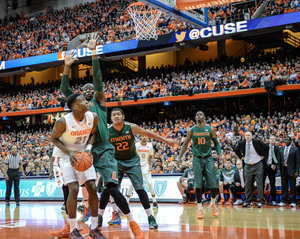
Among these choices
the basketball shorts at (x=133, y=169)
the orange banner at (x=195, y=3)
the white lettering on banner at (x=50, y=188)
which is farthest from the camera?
the white lettering on banner at (x=50, y=188)

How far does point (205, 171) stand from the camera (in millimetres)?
9461

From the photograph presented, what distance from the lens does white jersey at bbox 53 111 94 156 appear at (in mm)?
5852

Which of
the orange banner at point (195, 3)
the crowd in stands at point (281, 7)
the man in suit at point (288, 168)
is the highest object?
the crowd in stands at point (281, 7)

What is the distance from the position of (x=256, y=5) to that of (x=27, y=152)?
18.4m

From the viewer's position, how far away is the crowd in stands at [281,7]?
23828 millimetres

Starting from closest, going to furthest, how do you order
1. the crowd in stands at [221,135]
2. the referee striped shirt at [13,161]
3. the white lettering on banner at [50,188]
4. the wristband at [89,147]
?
the wristband at [89,147] < the referee striped shirt at [13,161] < the crowd in stands at [221,135] < the white lettering on banner at [50,188]

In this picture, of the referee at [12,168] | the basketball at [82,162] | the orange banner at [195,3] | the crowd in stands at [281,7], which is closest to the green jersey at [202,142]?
the basketball at [82,162]

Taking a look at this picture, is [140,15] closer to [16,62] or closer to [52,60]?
[52,60]

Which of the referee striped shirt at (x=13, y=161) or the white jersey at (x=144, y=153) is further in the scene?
the referee striped shirt at (x=13, y=161)

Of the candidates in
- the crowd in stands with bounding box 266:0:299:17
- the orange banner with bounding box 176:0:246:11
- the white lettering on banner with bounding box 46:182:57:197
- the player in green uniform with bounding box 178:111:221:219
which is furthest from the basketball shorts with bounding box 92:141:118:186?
the crowd in stands with bounding box 266:0:299:17

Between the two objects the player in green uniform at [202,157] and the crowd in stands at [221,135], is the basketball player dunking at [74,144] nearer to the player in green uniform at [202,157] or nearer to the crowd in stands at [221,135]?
the player in green uniform at [202,157]

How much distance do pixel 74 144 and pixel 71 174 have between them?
0.44m

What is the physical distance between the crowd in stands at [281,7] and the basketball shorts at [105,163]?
20559mm

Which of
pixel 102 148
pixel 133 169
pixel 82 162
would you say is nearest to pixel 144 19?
pixel 133 169
